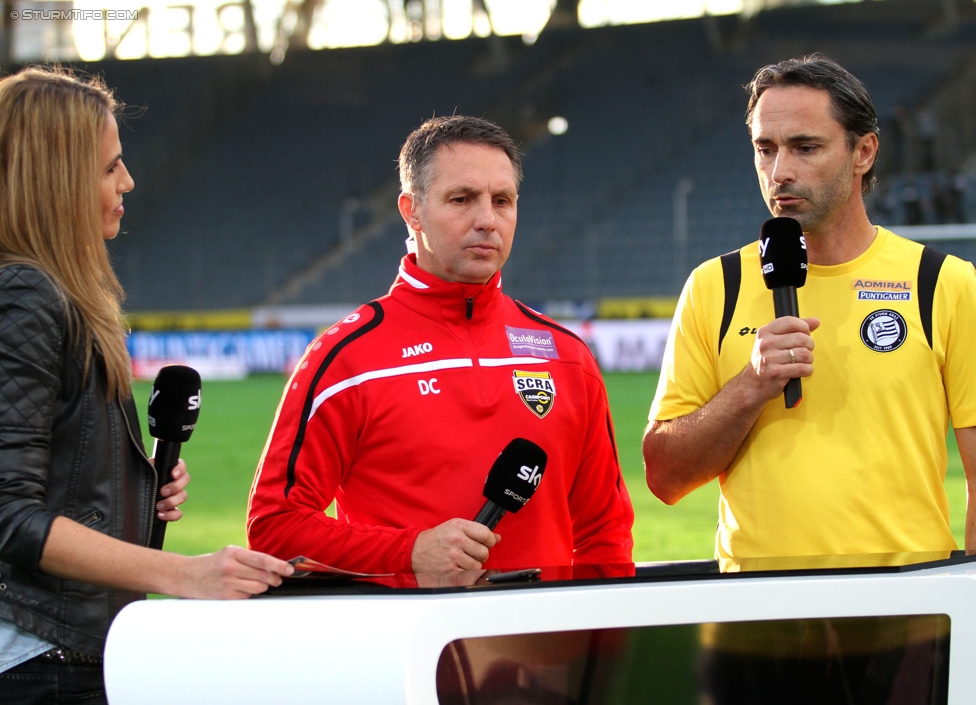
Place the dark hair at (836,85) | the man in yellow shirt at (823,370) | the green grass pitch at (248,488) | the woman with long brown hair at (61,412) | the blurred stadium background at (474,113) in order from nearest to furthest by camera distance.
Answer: the woman with long brown hair at (61,412) → the man in yellow shirt at (823,370) → the dark hair at (836,85) → the green grass pitch at (248,488) → the blurred stadium background at (474,113)

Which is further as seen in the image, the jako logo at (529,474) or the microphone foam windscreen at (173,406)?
the microphone foam windscreen at (173,406)

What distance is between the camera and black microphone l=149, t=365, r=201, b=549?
6.95 feet

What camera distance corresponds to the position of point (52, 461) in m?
1.81

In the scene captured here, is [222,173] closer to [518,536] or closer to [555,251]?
[555,251]

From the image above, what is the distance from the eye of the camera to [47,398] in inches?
68.6

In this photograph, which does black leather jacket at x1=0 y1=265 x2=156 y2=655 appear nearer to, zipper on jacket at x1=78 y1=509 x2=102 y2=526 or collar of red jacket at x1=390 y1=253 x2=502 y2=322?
zipper on jacket at x1=78 y1=509 x2=102 y2=526

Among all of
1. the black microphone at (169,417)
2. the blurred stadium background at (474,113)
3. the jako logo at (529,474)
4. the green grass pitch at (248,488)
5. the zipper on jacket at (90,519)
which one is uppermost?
the blurred stadium background at (474,113)

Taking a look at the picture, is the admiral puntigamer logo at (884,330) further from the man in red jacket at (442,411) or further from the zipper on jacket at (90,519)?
the zipper on jacket at (90,519)

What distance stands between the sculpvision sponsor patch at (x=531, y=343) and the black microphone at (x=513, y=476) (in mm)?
576

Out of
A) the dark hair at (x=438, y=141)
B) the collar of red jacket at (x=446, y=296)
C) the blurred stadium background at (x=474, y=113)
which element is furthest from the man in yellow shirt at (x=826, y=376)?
the blurred stadium background at (x=474, y=113)

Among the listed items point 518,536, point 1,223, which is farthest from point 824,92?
point 1,223

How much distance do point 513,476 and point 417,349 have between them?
0.58 metres

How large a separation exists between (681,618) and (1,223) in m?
1.26

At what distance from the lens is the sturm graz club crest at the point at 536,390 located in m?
2.47
